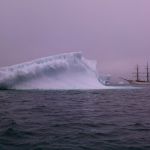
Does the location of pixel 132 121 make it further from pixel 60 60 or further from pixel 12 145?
pixel 60 60

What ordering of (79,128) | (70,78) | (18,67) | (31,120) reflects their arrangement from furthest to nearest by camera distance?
(70,78) → (18,67) → (31,120) → (79,128)

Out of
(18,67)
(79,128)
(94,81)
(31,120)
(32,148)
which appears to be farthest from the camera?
(94,81)

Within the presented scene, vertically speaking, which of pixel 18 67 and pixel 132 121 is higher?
pixel 18 67

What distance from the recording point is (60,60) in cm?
3716

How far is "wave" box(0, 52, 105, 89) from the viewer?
34781 millimetres

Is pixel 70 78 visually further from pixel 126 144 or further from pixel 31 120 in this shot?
pixel 126 144

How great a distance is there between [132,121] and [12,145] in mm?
4808

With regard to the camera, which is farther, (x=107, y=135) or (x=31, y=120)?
(x=31, y=120)

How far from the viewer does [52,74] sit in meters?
37.2

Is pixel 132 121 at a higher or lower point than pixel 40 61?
lower

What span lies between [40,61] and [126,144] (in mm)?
30242

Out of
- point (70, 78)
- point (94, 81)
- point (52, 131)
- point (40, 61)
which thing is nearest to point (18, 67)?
point (40, 61)

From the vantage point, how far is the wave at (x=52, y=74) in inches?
1369

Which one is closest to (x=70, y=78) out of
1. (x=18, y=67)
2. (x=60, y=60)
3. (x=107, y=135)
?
(x=60, y=60)
